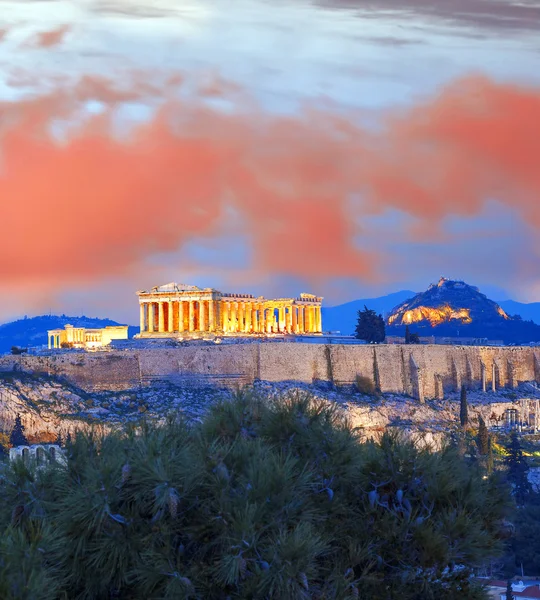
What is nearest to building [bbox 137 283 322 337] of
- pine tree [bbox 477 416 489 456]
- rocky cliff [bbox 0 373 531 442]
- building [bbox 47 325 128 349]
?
building [bbox 47 325 128 349]

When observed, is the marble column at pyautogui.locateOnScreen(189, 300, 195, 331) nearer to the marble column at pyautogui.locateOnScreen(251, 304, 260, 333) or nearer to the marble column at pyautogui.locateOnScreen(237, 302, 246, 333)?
the marble column at pyautogui.locateOnScreen(237, 302, 246, 333)

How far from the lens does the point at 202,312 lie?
65750mm

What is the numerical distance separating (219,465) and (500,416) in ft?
165

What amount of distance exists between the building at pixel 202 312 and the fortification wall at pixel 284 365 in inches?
265

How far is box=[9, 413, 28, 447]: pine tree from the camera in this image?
43.8 m

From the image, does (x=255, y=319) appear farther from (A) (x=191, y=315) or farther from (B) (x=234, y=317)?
(A) (x=191, y=315)

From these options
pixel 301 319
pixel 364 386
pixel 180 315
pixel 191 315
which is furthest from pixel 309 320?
pixel 364 386

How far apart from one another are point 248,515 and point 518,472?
36.4 meters

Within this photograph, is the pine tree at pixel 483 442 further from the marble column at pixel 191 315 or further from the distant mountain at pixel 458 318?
the distant mountain at pixel 458 318

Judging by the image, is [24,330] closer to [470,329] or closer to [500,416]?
[470,329]

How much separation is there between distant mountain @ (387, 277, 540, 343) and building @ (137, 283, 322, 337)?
131 ft

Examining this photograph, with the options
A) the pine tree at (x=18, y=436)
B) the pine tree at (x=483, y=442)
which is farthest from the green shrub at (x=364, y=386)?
the pine tree at (x=18, y=436)

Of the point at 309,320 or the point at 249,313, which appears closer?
the point at 249,313

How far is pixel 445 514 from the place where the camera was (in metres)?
15.5
